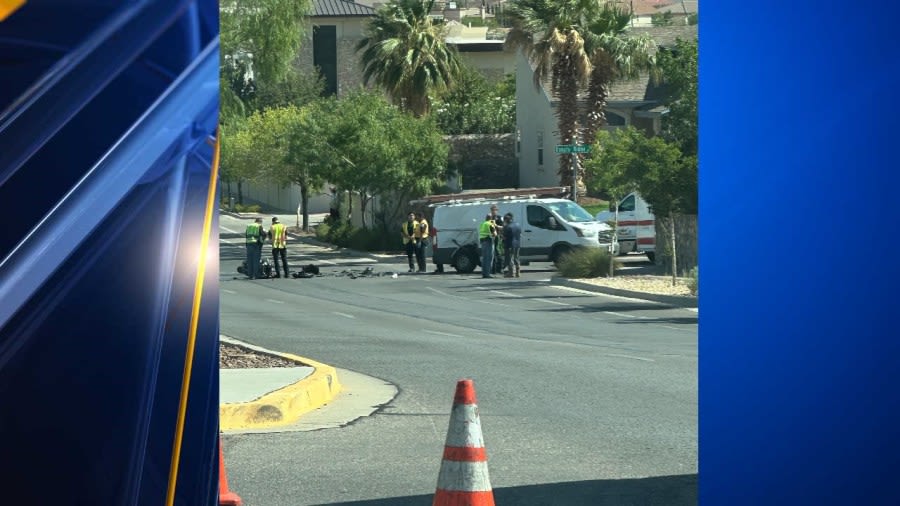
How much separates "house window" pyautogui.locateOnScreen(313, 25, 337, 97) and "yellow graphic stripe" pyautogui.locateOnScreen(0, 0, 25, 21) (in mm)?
87162

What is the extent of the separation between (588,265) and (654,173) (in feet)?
15.1

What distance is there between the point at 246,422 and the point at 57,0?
7145 mm

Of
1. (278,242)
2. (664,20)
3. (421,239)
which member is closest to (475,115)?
(664,20)

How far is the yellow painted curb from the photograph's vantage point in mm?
10703

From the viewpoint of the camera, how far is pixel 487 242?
114ft

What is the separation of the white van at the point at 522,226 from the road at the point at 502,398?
924 cm

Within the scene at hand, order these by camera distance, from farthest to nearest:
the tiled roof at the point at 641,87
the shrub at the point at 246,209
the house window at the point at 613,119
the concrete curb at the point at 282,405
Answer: the shrub at the point at 246,209
the house window at the point at 613,119
the tiled roof at the point at 641,87
the concrete curb at the point at 282,405

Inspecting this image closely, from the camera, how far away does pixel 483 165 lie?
66375 mm

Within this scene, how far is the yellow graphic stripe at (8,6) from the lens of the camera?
152 inches

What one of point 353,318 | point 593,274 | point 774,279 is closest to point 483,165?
point 593,274

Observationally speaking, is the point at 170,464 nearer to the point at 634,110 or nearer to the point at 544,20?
the point at 544,20

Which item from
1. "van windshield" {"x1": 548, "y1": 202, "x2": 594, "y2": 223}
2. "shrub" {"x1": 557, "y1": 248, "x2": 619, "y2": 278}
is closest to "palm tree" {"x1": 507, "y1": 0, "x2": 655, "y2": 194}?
"van windshield" {"x1": 548, "y1": 202, "x2": 594, "y2": 223}

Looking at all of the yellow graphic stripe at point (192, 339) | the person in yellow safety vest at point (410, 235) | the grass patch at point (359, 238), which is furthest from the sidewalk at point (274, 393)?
the grass patch at point (359, 238)

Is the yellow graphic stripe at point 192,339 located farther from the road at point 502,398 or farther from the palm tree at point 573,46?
the palm tree at point 573,46
